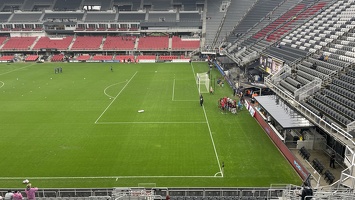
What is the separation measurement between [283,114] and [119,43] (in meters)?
59.5

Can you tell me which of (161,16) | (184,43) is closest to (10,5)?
(161,16)

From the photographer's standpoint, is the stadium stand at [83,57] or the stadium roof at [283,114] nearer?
the stadium roof at [283,114]

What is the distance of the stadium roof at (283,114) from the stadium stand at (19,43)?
66.4 m

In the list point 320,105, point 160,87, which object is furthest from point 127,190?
point 160,87

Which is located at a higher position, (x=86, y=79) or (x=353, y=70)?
(x=353, y=70)

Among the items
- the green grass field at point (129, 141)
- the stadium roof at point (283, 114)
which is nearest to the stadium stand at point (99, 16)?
the green grass field at point (129, 141)

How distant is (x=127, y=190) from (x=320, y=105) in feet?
50.7

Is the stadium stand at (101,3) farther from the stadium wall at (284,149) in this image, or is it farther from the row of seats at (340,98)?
the row of seats at (340,98)

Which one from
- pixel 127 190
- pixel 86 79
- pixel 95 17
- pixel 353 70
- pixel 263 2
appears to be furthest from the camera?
pixel 95 17

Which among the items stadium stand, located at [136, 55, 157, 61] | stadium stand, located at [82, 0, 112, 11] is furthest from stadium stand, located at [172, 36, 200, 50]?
stadium stand, located at [82, 0, 112, 11]

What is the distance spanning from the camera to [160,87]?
4016 cm

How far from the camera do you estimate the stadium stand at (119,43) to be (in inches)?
2904

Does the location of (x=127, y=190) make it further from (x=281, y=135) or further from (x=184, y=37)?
(x=184, y=37)

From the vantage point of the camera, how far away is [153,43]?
75.3 m
